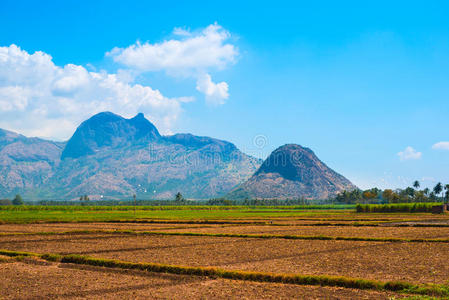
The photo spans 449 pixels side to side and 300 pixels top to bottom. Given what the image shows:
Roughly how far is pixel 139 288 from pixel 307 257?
32.0 ft

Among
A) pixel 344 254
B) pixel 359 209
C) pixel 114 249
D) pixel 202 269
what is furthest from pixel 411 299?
pixel 359 209

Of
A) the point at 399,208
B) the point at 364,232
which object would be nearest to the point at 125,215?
the point at 364,232

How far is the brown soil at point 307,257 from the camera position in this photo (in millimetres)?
16359

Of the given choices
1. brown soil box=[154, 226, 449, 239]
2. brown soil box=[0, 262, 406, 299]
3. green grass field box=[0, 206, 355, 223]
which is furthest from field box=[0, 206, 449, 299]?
green grass field box=[0, 206, 355, 223]

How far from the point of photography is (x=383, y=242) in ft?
94.2

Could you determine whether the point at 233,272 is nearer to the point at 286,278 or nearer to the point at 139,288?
the point at 286,278

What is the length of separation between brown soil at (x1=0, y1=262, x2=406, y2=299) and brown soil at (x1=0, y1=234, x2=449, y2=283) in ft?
8.24

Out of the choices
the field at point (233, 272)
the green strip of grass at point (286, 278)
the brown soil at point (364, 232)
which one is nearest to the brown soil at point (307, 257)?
the field at point (233, 272)

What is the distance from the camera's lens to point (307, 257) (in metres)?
20.9

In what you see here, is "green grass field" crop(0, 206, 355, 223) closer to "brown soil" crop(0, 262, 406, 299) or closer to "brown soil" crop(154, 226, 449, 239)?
"brown soil" crop(154, 226, 449, 239)

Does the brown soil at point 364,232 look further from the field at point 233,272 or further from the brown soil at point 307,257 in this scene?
the field at point 233,272

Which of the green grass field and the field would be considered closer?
the field

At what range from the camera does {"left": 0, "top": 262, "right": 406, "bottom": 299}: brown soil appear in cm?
1273

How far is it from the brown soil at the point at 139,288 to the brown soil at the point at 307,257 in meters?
2.51
